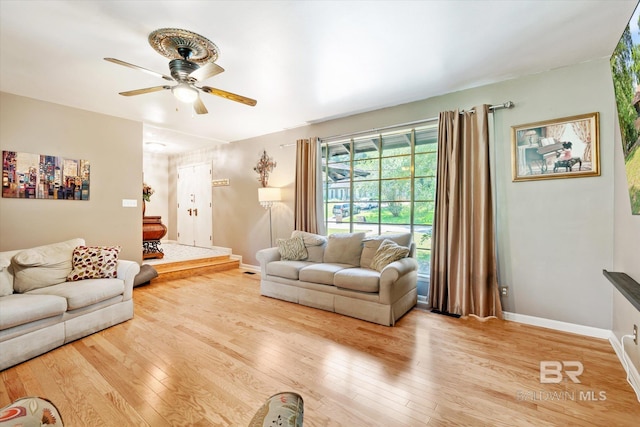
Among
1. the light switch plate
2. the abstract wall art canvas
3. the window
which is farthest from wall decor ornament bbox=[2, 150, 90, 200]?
the abstract wall art canvas

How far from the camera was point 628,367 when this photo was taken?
212cm

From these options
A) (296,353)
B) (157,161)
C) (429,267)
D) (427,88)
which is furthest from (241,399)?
(157,161)

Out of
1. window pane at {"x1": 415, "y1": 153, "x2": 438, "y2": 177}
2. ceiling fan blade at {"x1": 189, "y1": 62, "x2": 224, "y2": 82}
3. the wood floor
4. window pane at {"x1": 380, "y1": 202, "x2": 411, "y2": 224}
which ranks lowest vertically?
the wood floor

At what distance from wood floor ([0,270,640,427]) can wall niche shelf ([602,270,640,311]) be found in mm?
703

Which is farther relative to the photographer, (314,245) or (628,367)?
(314,245)

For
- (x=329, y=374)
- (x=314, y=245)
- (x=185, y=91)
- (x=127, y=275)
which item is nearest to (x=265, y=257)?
(x=314, y=245)

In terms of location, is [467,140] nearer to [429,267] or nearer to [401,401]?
[429,267]

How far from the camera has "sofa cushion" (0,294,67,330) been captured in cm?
223

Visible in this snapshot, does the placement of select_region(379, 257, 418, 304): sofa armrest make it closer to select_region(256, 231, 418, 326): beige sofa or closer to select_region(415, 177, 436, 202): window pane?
select_region(256, 231, 418, 326): beige sofa

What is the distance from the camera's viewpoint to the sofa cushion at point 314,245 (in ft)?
13.8

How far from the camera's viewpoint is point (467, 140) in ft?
11.0

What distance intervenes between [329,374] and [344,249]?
195 cm

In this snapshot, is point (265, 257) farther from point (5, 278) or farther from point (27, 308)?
point (5, 278)

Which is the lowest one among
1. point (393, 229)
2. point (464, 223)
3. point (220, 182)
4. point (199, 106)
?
point (393, 229)
